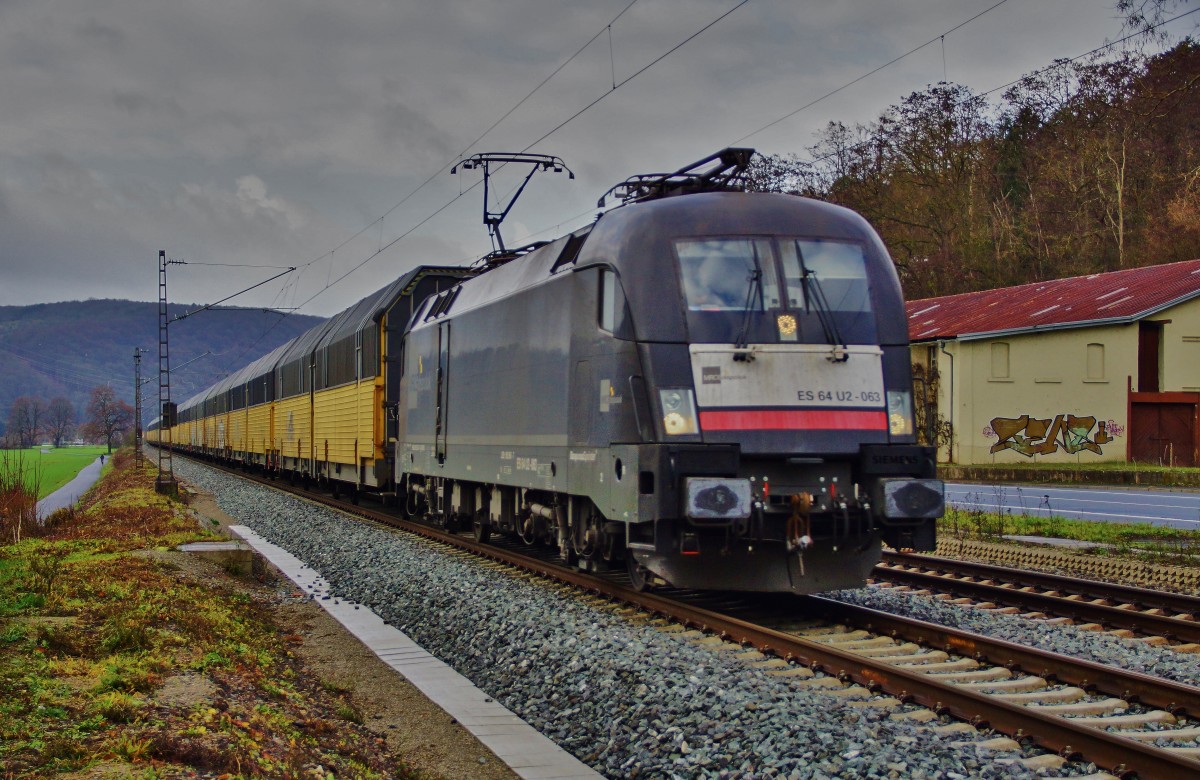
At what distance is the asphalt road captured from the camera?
65.3ft

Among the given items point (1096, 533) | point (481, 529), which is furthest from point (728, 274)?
point (1096, 533)

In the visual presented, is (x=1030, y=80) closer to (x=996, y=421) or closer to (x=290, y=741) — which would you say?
(x=996, y=421)

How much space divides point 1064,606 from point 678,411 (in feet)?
13.3

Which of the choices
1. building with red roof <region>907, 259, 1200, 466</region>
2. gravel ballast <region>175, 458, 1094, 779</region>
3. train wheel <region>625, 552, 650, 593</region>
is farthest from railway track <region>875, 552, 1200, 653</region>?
building with red roof <region>907, 259, 1200, 466</region>

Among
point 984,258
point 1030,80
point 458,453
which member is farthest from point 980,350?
point 458,453

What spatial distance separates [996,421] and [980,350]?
240cm

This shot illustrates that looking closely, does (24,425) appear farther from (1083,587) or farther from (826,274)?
(1083,587)

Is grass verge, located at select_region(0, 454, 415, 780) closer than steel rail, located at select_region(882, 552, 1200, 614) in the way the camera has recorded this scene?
Yes

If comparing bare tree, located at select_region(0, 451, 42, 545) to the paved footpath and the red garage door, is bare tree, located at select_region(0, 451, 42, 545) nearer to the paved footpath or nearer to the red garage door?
the paved footpath

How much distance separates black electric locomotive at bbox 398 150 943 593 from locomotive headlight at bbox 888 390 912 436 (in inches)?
0.6

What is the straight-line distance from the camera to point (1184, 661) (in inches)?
327

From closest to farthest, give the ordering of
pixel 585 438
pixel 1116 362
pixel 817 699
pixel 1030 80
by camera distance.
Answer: pixel 817 699, pixel 585 438, pixel 1116 362, pixel 1030 80

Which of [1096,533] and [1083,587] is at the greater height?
[1083,587]

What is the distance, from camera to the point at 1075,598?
1108 cm
